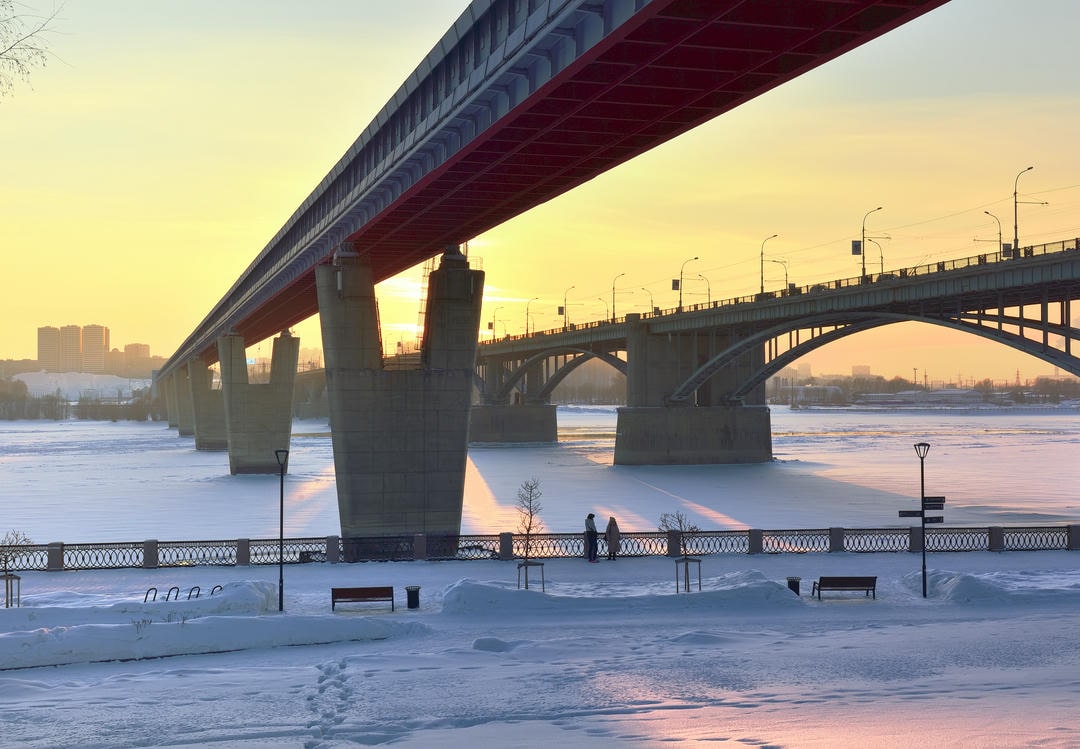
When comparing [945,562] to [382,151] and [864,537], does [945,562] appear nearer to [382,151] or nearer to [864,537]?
[864,537]

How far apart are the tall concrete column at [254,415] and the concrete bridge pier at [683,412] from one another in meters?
26.1

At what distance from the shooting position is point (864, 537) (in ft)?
114

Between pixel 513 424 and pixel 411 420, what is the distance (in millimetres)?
77777

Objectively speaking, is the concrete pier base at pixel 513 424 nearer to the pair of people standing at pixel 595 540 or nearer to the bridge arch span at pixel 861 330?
the bridge arch span at pixel 861 330

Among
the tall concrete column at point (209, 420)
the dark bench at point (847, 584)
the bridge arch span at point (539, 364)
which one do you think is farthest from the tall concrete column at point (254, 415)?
the dark bench at point (847, 584)

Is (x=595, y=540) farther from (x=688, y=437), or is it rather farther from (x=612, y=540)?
(x=688, y=437)

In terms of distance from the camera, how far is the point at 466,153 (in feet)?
79.8

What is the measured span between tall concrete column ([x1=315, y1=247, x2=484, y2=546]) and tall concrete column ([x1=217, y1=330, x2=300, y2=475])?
4021 cm

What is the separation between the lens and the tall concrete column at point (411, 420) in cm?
3566

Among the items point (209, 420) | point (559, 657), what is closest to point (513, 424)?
point (209, 420)

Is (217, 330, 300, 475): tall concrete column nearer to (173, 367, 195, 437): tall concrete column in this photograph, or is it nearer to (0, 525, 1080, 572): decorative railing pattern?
(0, 525, 1080, 572): decorative railing pattern

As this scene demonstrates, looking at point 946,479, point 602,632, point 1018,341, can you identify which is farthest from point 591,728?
point 946,479

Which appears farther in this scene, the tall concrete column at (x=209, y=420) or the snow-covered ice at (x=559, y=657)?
the tall concrete column at (x=209, y=420)

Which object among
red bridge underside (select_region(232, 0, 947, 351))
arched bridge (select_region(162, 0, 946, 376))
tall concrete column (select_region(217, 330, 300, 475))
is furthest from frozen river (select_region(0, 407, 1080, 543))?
red bridge underside (select_region(232, 0, 947, 351))
